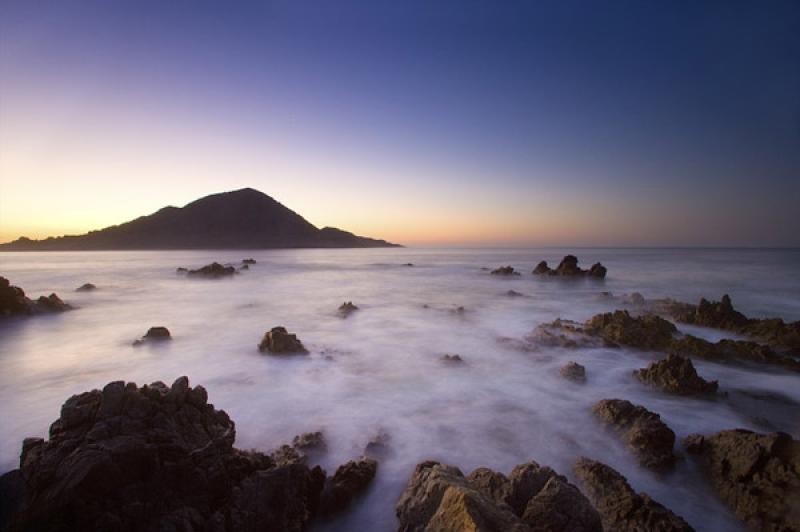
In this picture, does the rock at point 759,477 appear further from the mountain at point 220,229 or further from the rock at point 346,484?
the mountain at point 220,229

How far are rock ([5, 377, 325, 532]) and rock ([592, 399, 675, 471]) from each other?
365cm

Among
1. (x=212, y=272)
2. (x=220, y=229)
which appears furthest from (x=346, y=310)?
(x=220, y=229)

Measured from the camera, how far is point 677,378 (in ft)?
20.6

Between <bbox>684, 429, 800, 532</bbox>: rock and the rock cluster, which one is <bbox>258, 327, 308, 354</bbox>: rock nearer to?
<bbox>684, 429, 800, 532</bbox>: rock

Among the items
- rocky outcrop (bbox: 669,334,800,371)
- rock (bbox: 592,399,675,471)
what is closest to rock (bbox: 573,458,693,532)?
rock (bbox: 592,399,675,471)

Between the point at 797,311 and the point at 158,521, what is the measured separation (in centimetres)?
2044

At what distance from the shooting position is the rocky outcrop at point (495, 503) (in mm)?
2652

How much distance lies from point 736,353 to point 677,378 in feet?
9.38

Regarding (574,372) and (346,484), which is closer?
(346,484)

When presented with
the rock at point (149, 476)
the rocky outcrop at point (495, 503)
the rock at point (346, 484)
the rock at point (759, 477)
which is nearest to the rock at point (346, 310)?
the rock at point (346, 484)

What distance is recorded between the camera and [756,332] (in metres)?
9.59

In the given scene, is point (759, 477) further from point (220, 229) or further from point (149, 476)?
point (220, 229)

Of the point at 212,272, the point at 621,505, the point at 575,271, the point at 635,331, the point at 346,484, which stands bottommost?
the point at 346,484

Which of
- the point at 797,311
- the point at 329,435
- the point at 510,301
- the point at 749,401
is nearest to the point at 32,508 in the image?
the point at 329,435
